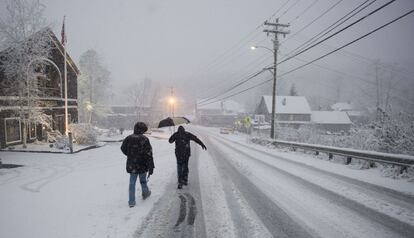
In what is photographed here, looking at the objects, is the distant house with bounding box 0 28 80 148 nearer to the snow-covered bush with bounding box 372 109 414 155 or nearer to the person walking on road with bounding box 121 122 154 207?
the person walking on road with bounding box 121 122 154 207

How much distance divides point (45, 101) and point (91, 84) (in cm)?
2542

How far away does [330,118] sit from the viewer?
215 feet

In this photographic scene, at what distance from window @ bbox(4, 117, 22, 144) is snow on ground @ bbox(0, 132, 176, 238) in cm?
890

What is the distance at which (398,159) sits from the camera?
9.54 m

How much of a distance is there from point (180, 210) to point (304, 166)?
7.81m

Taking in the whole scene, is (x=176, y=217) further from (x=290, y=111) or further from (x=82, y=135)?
(x=290, y=111)

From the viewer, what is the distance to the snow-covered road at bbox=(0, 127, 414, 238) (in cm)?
502

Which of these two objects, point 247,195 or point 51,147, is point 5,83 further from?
point 247,195

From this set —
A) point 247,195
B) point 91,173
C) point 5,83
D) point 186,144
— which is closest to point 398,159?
point 247,195

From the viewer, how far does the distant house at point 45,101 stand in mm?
18375

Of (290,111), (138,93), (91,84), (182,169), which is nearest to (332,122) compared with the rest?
(290,111)

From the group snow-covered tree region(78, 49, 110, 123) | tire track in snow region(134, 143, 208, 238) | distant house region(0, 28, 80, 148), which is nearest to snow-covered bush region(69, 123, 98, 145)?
distant house region(0, 28, 80, 148)

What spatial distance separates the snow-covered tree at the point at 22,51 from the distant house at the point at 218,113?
201 feet

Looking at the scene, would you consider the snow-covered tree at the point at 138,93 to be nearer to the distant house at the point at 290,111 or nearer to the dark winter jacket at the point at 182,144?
the distant house at the point at 290,111
